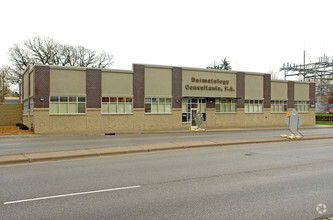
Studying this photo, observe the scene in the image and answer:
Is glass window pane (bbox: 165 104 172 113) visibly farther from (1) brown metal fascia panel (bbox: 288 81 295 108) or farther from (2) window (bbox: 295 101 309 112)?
(2) window (bbox: 295 101 309 112)

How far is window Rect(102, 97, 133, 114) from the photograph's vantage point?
95.9 ft

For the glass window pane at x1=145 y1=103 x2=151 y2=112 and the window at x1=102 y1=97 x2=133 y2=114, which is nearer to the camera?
the window at x1=102 y1=97 x2=133 y2=114

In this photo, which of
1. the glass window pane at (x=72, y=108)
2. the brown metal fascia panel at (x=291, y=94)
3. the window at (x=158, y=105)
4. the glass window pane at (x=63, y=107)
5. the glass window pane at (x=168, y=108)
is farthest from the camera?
the brown metal fascia panel at (x=291, y=94)

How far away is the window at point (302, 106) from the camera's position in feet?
135

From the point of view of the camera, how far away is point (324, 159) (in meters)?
11.7

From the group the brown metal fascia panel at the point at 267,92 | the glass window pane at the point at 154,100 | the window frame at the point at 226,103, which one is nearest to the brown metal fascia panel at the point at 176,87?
the glass window pane at the point at 154,100

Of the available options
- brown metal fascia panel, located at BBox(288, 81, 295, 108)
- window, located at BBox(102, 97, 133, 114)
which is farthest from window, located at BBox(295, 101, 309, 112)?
window, located at BBox(102, 97, 133, 114)

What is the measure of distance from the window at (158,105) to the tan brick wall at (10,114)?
1922 cm

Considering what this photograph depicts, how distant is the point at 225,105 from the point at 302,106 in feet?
42.5

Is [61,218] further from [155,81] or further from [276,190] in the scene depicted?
[155,81]

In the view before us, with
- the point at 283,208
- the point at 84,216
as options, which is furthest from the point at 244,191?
the point at 84,216

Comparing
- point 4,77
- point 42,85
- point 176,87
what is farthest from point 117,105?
point 4,77

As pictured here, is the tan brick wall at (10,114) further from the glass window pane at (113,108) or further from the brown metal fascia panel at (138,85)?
the brown metal fascia panel at (138,85)

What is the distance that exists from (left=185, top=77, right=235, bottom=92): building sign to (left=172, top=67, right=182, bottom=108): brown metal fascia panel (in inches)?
39.4
